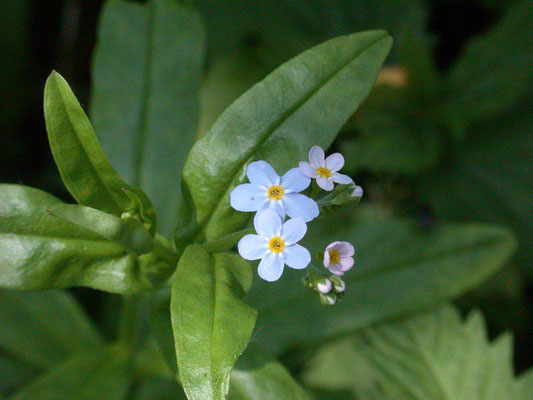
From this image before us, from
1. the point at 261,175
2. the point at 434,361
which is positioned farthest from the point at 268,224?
the point at 434,361

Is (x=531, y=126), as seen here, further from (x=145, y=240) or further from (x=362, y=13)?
(x=145, y=240)

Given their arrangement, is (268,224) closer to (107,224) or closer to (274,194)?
(274,194)

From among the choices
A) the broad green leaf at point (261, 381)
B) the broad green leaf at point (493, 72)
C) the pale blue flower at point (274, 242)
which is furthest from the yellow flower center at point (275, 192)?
the broad green leaf at point (493, 72)

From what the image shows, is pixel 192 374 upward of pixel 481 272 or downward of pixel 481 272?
upward

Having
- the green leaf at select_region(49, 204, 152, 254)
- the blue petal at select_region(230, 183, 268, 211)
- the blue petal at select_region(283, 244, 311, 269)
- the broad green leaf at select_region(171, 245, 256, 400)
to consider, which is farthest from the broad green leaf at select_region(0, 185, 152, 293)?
the blue petal at select_region(283, 244, 311, 269)

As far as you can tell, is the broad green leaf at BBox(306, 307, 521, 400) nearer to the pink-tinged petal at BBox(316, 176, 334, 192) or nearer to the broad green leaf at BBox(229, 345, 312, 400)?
the broad green leaf at BBox(229, 345, 312, 400)

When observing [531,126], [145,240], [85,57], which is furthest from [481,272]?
[85,57]

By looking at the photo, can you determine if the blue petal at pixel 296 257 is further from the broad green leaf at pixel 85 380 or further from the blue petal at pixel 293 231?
the broad green leaf at pixel 85 380
